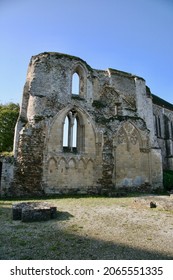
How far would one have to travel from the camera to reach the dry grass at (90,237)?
3482 millimetres

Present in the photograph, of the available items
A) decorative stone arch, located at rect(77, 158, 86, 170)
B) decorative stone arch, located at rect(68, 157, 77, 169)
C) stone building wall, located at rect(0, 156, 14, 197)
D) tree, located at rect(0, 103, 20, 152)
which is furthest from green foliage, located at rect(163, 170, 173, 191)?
tree, located at rect(0, 103, 20, 152)

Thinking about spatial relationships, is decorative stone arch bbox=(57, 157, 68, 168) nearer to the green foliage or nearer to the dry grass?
the dry grass

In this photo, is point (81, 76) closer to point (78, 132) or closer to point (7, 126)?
point (78, 132)

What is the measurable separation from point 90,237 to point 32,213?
6.88 ft

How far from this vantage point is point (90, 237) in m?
4.37

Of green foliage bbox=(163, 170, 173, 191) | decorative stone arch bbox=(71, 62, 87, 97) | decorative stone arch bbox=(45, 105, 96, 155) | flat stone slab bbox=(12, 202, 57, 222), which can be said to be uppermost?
decorative stone arch bbox=(71, 62, 87, 97)

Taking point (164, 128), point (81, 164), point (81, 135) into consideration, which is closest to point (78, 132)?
point (81, 135)

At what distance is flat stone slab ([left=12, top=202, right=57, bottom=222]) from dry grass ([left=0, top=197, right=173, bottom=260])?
0.21m

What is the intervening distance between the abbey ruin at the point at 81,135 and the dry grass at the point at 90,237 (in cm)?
530

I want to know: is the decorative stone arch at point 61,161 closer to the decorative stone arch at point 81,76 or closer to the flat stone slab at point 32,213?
the decorative stone arch at point 81,76

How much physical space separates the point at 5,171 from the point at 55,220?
615 cm

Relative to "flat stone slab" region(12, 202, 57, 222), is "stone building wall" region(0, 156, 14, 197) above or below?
above

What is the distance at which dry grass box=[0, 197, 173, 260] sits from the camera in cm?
348

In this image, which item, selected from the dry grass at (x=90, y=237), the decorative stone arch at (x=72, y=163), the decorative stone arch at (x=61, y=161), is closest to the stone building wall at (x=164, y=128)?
the decorative stone arch at (x=72, y=163)
